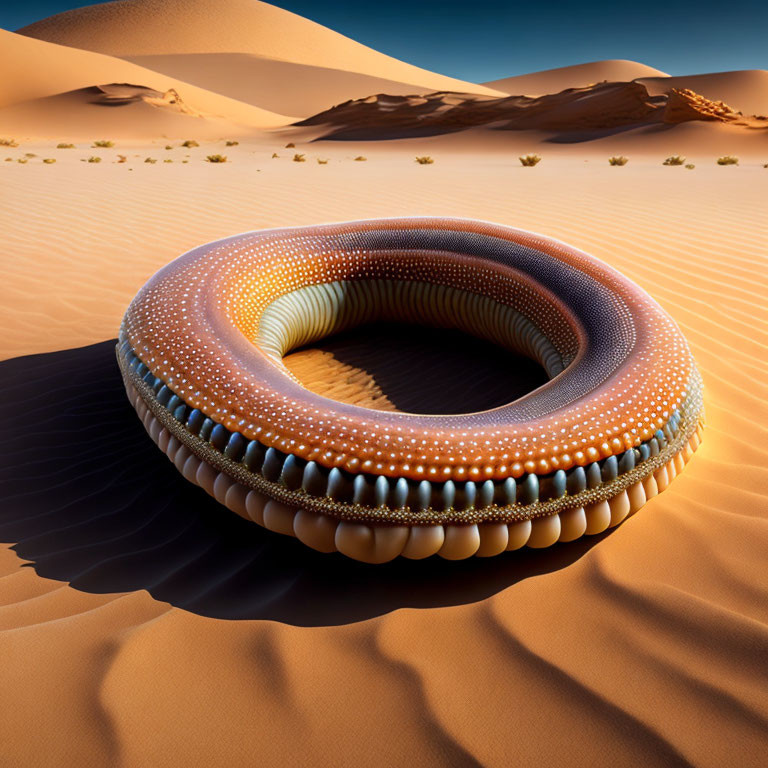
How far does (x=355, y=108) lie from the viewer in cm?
3109

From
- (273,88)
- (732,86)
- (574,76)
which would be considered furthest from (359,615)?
(574,76)

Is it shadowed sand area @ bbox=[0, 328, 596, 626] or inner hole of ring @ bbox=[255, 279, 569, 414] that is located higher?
inner hole of ring @ bbox=[255, 279, 569, 414]

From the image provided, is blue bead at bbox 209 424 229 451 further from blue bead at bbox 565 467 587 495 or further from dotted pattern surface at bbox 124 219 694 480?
blue bead at bbox 565 467 587 495

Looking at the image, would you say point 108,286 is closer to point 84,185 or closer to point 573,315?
point 573,315

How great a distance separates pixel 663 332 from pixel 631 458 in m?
0.96

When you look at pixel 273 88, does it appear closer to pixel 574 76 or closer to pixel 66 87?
pixel 66 87

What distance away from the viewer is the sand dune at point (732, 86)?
36656 mm

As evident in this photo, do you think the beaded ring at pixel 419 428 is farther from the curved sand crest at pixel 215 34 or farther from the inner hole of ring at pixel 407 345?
the curved sand crest at pixel 215 34

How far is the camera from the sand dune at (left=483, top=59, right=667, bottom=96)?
9069 centimetres

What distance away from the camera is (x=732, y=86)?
127ft

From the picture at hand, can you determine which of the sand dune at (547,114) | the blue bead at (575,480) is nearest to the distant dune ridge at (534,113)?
the sand dune at (547,114)

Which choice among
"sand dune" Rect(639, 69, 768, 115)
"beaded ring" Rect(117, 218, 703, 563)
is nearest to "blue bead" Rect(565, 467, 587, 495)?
"beaded ring" Rect(117, 218, 703, 563)

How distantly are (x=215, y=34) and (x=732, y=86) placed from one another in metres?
74.8

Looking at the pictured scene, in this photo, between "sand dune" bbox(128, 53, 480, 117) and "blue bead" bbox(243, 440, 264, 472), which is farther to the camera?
"sand dune" bbox(128, 53, 480, 117)
